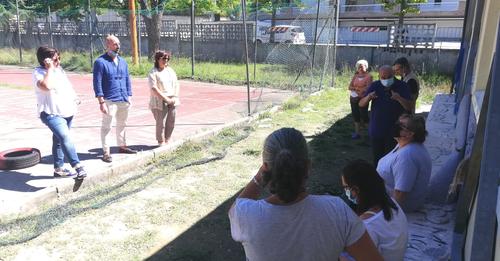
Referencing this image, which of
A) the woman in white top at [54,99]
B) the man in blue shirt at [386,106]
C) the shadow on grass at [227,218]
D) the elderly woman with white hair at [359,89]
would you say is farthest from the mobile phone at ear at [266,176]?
the elderly woman with white hair at [359,89]

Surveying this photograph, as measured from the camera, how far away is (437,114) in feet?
29.0

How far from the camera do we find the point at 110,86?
6.29m

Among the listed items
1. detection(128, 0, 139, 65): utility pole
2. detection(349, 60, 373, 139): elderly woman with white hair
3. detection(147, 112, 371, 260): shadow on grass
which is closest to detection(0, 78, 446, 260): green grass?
detection(147, 112, 371, 260): shadow on grass

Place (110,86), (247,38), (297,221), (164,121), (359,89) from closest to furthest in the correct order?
(297,221), (110,86), (164,121), (359,89), (247,38)

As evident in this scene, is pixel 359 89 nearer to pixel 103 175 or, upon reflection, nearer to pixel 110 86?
pixel 110 86

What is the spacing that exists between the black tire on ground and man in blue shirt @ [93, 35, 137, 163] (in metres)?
0.99

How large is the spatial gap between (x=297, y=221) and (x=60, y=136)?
451cm

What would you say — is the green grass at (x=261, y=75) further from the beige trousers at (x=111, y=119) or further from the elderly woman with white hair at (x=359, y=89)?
the beige trousers at (x=111, y=119)

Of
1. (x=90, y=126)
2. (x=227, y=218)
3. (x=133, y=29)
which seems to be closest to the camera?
(x=227, y=218)

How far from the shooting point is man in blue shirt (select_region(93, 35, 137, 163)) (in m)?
6.12

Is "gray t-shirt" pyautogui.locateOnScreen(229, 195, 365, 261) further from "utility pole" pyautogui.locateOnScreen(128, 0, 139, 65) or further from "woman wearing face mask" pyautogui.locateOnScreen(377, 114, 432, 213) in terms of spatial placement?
"utility pole" pyautogui.locateOnScreen(128, 0, 139, 65)

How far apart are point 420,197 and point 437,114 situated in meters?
5.46

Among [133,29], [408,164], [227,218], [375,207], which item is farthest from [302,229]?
[133,29]

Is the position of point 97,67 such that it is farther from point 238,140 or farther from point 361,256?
point 361,256
